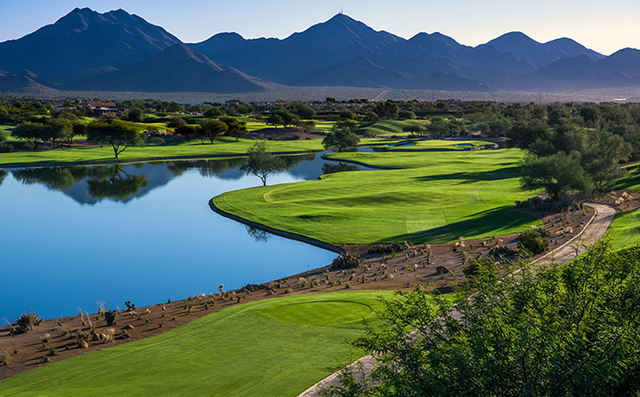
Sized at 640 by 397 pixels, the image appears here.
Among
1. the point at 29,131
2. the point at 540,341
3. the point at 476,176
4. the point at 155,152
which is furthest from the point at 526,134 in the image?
the point at 29,131

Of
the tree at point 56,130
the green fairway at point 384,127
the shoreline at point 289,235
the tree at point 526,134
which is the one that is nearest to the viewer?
the shoreline at point 289,235

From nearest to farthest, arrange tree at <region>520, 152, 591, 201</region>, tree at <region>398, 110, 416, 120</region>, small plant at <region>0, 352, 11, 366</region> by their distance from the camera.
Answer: small plant at <region>0, 352, 11, 366</region> < tree at <region>520, 152, 591, 201</region> < tree at <region>398, 110, 416, 120</region>

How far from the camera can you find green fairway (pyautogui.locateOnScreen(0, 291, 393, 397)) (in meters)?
16.9

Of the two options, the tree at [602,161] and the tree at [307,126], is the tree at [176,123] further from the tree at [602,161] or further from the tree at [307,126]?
the tree at [602,161]

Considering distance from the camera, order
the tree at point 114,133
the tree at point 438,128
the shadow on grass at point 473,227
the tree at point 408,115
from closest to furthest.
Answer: the shadow on grass at point 473,227 → the tree at point 114,133 → the tree at point 438,128 → the tree at point 408,115

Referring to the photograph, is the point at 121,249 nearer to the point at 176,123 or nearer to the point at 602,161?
the point at 602,161

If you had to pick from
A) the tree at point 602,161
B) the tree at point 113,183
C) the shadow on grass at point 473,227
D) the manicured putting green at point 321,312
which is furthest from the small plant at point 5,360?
the tree at point 602,161

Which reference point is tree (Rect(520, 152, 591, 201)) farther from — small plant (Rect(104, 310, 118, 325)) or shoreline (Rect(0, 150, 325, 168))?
shoreline (Rect(0, 150, 325, 168))

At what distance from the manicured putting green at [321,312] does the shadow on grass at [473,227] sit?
17.4 meters

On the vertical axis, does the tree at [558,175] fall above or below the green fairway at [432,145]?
above

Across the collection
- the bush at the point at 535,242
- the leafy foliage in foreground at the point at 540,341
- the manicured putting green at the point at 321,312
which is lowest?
the manicured putting green at the point at 321,312

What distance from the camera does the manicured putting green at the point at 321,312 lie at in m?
23.4

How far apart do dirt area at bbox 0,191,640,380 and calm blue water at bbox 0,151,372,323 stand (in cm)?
379

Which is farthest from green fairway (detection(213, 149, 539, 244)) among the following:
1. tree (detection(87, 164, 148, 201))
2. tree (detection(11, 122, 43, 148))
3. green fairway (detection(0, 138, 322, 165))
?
tree (detection(11, 122, 43, 148))
